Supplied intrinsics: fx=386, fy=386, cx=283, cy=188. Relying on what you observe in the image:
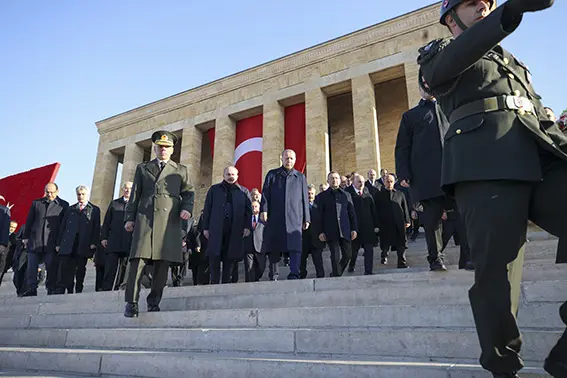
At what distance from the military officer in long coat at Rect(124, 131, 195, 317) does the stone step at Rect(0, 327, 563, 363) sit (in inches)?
20.4

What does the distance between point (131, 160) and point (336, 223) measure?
18.4m

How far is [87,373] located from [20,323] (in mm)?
2481

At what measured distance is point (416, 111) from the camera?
4.39m

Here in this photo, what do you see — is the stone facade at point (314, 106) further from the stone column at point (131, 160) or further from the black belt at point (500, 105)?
the black belt at point (500, 105)

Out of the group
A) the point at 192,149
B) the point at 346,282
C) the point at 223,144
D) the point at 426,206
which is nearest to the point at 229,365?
the point at 346,282

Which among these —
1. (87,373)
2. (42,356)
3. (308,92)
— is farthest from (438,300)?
(308,92)

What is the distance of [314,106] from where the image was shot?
55.6 ft

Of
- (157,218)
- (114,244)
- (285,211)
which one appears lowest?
(157,218)

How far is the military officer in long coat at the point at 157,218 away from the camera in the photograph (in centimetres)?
404

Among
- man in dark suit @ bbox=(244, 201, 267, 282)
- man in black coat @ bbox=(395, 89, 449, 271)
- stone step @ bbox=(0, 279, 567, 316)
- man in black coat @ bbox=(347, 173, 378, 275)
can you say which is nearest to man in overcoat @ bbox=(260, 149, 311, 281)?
man in dark suit @ bbox=(244, 201, 267, 282)

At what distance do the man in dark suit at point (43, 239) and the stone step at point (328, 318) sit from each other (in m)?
3.07

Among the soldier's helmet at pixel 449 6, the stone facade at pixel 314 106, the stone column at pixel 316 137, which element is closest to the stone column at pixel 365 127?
the stone facade at pixel 314 106

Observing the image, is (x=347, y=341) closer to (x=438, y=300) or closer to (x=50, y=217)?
(x=438, y=300)

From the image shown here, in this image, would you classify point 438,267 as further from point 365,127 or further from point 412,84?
point 412,84
